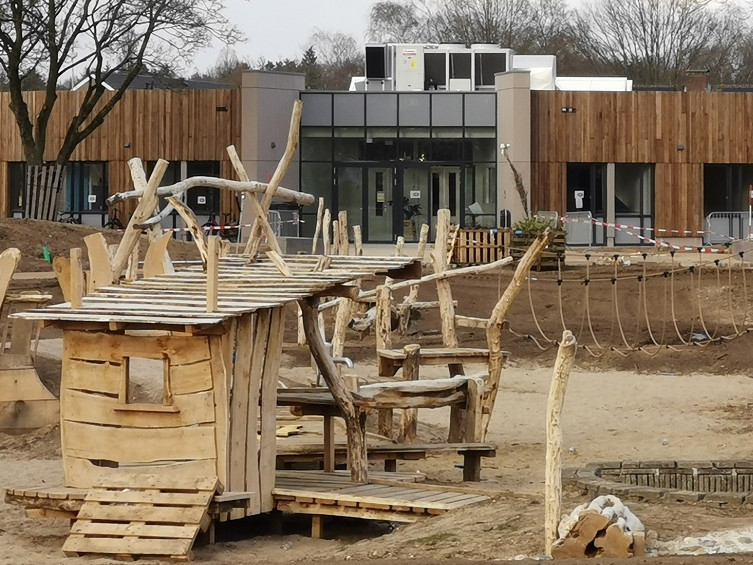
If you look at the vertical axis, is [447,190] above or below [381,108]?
below

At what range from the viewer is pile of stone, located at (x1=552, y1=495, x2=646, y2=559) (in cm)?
958

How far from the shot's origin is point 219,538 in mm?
13266

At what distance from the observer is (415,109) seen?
1759 inches

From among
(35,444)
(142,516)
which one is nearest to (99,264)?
(142,516)

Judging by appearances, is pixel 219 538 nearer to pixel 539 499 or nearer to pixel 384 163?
pixel 539 499

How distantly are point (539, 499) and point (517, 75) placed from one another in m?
32.3

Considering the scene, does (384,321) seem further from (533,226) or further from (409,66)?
(409,66)

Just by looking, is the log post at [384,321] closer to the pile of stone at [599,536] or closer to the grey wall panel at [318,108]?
the pile of stone at [599,536]

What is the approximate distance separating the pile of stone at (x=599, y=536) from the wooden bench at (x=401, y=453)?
4703mm

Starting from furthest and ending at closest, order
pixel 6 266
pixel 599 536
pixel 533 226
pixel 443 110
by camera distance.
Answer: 1. pixel 443 110
2. pixel 533 226
3. pixel 6 266
4. pixel 599 536

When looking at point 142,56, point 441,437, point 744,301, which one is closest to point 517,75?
point 142,56

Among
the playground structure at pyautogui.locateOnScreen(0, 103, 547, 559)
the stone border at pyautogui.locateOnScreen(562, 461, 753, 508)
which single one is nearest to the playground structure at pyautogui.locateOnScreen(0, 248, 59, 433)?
the playground structure at pyautogui.locateOnScreen(0, 103, 547, 559)

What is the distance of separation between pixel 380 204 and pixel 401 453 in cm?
3119

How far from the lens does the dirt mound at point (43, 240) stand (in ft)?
104
